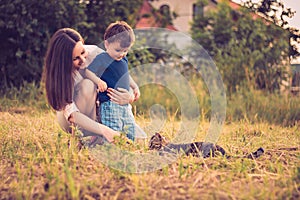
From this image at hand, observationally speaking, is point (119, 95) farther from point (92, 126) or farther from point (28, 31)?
point (28, 31)

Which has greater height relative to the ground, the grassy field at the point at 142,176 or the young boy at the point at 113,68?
the young boy at the point at 113,68

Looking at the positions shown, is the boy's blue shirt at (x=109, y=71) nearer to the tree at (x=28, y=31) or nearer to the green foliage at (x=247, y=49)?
the tree at (x=28, y=31)

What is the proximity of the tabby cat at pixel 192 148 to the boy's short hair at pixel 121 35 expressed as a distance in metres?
0.72

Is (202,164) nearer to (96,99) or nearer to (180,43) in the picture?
(96,99)

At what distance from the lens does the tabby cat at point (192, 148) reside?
11.1 feet

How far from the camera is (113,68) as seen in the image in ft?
11.9

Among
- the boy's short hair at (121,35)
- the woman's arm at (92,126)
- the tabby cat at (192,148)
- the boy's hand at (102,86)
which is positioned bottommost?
the tabby cat at (192,148)

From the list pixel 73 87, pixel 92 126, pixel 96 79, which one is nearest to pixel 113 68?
pixel 96 79

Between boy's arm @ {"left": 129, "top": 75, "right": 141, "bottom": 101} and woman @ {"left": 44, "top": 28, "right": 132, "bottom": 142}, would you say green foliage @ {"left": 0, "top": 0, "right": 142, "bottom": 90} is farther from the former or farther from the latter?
woman @ {"left": 44, "top": 28, "right": 132, "bottom": 142}

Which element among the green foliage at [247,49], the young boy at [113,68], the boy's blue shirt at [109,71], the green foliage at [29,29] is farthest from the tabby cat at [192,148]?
the green foliage at [247,49]

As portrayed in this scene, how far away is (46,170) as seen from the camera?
9.02 feet

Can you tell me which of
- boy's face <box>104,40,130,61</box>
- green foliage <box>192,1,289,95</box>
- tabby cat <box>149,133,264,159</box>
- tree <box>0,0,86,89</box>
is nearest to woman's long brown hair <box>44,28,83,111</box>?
boy's face <box>104,40,130,61</box>

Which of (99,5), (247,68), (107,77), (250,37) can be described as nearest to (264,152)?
(107,77)

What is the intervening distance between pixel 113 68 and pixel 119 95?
204 millimetres
